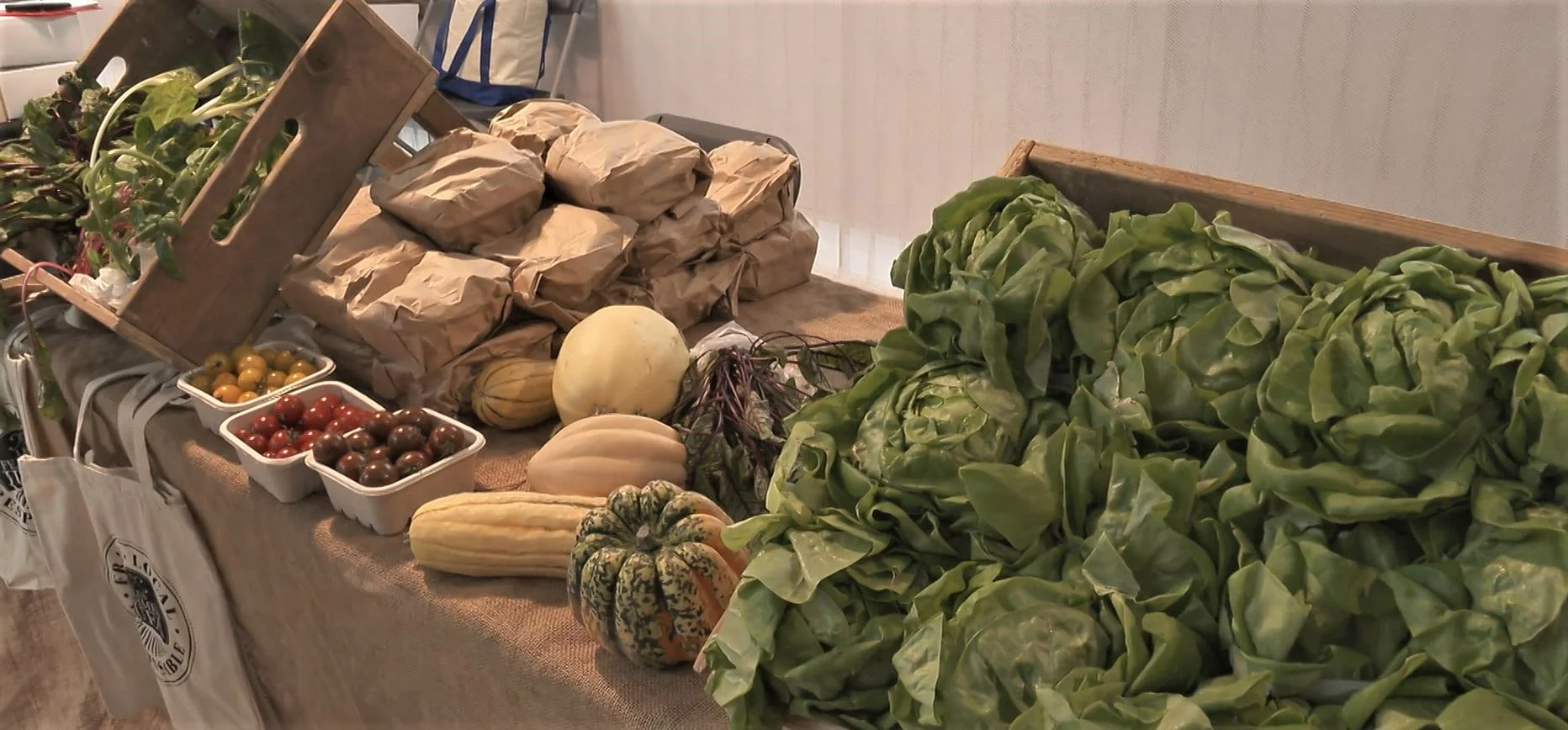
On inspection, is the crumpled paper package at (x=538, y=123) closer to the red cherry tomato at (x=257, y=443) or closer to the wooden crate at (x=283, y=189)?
the wooden crate at (x=283, y=189)

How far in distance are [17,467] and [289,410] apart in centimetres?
102

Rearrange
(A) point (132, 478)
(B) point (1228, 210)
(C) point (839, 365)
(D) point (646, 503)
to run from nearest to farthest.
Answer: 1. (B) point (1228, 210)
2. (D) point (646, 503)
3. (C) point (839, 365)
4. (A) point (132, 478)

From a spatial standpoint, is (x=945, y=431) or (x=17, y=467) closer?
(x=945, y=431)

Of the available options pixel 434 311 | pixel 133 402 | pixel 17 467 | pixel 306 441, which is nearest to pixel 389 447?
pixel 306 441

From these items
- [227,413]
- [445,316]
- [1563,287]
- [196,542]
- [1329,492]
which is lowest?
[196,542]

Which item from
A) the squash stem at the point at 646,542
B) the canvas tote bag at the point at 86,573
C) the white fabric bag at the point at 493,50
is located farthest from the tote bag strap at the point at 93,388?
the white fabric bag at the point at 493,50

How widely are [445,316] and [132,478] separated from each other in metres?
0.61

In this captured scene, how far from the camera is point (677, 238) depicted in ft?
5.55

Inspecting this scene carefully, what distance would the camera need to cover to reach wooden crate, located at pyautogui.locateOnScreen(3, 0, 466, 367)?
4.94 feet

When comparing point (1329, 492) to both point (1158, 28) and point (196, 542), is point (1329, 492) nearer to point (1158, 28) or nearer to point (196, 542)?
point (196, 542)

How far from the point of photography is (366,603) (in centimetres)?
126

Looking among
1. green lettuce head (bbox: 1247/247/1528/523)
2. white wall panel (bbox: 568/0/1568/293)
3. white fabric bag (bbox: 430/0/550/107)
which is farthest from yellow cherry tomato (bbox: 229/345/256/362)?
white fabric bag (bbox: 430/0/550/107)

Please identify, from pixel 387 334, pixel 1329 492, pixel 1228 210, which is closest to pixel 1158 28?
pixel 1228 210

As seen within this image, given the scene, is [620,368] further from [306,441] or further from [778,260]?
[778,260]
